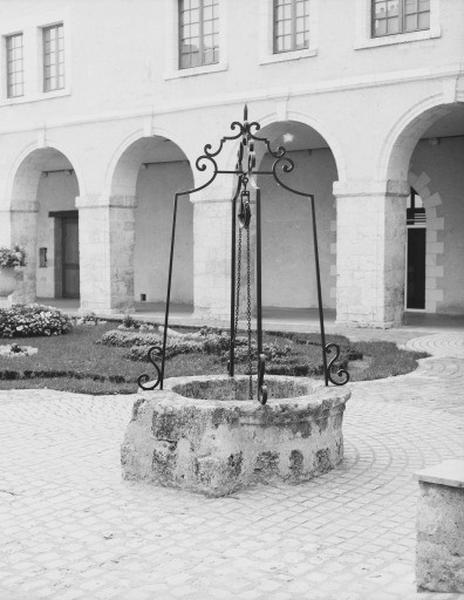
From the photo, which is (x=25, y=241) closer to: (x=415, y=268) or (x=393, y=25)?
(x=415, y=268)

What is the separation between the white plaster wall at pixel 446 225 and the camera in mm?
19719

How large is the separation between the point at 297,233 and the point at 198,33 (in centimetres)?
594

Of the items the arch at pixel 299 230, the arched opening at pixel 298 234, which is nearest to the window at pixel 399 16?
the arch at pixel 299 230


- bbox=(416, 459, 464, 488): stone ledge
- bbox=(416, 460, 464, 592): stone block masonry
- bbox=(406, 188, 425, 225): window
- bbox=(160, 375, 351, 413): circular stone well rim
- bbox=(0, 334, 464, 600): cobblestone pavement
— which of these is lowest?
bbox=(0, 334, 464, 600): cobblestone pavement

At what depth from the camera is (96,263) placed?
19969mm

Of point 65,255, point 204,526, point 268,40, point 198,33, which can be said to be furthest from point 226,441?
point 65,255

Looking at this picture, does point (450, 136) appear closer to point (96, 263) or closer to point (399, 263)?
point (399, 263)

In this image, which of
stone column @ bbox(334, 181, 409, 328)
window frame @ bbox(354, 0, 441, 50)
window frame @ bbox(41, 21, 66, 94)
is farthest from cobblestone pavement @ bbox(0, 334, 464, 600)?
window frame @ bbox(41, 21, 66, 94)

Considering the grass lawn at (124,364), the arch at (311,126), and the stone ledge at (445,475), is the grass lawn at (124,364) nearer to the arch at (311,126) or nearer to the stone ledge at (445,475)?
the arch at (311,126)

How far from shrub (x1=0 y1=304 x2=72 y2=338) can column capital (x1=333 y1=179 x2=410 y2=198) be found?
5.56 metres

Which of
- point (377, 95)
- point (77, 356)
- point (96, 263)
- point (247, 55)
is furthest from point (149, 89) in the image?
point (77, 356)

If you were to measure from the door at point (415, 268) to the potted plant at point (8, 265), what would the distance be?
891 cm

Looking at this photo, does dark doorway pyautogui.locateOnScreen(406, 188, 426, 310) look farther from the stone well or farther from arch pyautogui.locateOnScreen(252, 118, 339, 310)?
the stone well

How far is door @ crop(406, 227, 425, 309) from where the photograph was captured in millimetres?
20812
